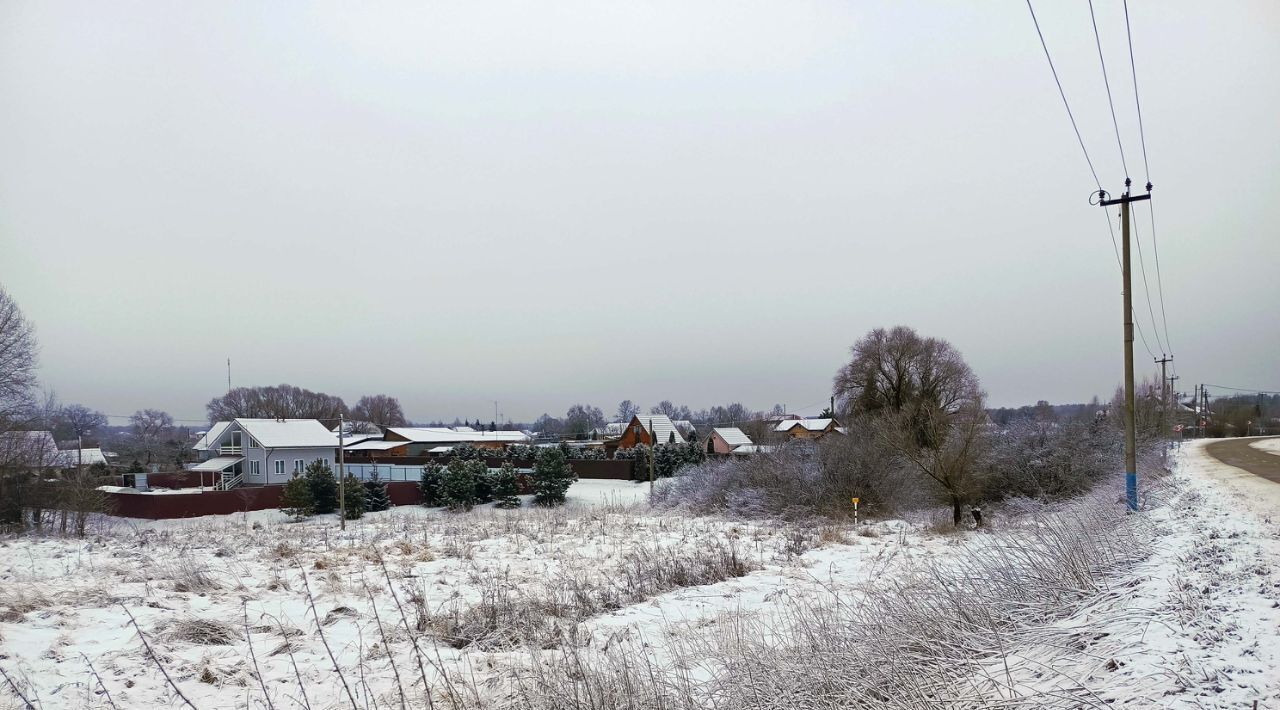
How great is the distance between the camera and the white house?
47.3 metres

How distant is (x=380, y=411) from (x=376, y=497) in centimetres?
8960

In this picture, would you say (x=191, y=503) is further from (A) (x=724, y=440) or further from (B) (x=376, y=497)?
(A) (x=724, y=440)

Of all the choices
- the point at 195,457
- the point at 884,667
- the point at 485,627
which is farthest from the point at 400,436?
the point at 884,667

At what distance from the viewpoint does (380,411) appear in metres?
116

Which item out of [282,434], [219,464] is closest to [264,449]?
[282,434]

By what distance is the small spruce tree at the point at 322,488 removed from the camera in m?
31.2

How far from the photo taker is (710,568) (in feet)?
34.7

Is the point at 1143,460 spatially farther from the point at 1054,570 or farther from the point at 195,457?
the point at 195,457

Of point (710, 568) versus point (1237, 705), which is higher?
point (1237, 705)

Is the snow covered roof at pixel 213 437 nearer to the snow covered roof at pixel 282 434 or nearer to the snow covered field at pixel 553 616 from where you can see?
the snow covered roof at pixel 282 434

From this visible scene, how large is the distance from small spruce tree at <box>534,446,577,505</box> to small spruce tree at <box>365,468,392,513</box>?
7.41 meters

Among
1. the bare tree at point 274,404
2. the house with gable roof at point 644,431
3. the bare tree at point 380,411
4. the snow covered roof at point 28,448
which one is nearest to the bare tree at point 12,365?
the snow covered roof at point 28,448

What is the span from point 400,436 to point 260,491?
3135 cm

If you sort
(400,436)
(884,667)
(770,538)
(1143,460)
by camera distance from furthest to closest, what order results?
(400,436) < (1143,460) < (770,538) < (884,667)
